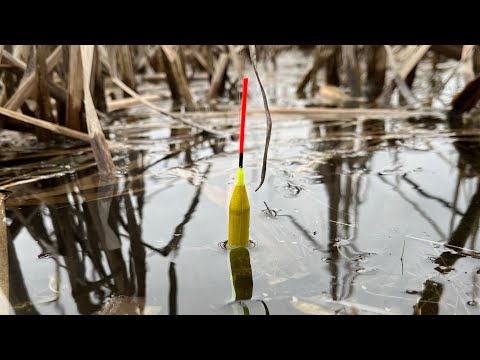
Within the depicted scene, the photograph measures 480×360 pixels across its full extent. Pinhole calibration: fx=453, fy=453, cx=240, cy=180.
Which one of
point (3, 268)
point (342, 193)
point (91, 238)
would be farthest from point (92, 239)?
point (342, 193)

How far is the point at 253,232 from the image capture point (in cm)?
155

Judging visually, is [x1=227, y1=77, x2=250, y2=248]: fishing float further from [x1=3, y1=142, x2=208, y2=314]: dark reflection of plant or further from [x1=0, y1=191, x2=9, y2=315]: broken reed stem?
[x1=0, y1=191, x2=9, y2=315]: broken reed stem

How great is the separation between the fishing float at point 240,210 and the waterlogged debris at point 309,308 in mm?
309

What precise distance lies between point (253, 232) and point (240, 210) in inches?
9.2

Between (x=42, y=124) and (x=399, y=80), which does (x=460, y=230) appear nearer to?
(x=42, y=124)

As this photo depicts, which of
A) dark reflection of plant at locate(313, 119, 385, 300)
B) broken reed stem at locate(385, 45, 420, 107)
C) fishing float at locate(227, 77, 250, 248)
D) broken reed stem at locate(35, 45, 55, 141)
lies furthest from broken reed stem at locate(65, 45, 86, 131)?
broken reed stem at locate(385, 45, 420, 107)

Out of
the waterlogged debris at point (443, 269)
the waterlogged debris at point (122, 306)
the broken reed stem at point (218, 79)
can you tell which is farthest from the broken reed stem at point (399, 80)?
the waterlogged debris at point (122, 306)

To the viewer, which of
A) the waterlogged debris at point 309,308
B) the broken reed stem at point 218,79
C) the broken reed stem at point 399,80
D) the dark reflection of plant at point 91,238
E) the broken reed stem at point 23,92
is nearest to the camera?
the waterlogged debris at point 309,308

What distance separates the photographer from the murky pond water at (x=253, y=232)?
3.89ft

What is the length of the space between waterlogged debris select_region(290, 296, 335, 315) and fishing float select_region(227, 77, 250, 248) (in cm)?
31

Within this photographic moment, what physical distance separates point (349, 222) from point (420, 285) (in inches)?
17.0

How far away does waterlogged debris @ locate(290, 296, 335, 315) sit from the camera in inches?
43.8

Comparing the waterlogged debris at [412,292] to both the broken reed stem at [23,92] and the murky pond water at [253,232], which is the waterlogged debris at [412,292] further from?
the broken reed stem at [23,92]
